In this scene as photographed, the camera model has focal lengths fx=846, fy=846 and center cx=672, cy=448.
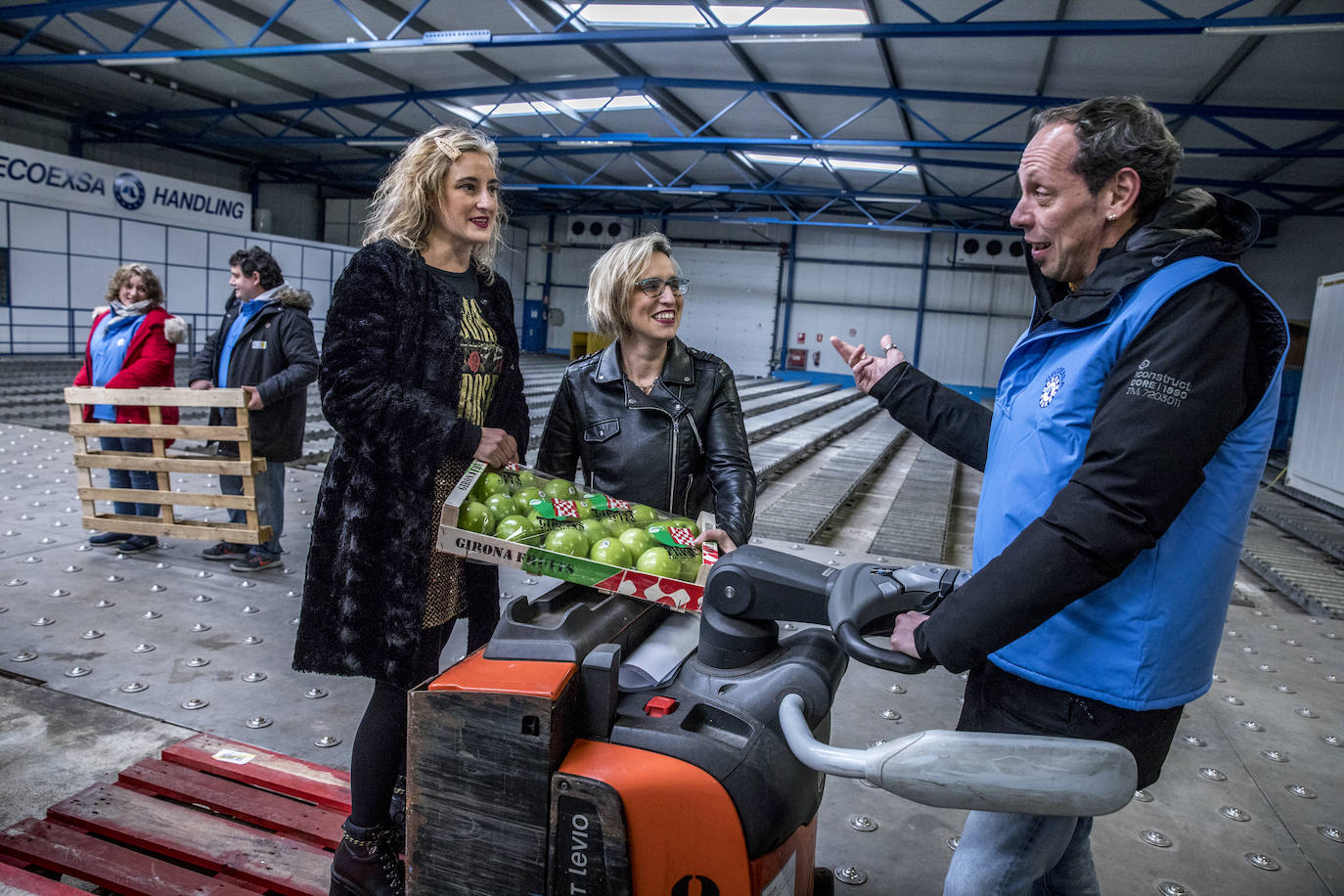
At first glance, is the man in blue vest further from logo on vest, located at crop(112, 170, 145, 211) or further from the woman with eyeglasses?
logo on vest, located at crop(112, 170, 145, 211)

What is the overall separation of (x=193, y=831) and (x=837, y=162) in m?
16.3

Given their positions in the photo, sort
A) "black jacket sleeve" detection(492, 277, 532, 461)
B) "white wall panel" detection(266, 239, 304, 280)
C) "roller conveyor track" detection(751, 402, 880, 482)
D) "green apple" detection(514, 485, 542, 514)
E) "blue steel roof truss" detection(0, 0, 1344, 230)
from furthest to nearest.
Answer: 1. "white wall panel" detection(266, 239, 304, 280)
2. "roller conveyor track" detection(751, 402, 880, 482)
3. "blue steel roof truss" detection(0, 0, 1344, 230)
4. "black jacket sleeve" detection(492, 277, 532, 461)
5. "green apple" detection(514, 485, 542, 514)

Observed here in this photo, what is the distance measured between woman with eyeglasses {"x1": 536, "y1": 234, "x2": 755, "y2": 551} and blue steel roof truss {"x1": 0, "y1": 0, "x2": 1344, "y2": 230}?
22.1 ft

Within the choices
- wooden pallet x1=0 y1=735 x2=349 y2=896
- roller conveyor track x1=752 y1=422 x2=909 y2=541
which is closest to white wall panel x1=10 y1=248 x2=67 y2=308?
roller conveyor track x1=752 y1=422 x2=909 y2=541

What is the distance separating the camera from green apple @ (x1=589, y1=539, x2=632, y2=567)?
72.9 inches

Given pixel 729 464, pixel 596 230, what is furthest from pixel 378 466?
pixel 596 230

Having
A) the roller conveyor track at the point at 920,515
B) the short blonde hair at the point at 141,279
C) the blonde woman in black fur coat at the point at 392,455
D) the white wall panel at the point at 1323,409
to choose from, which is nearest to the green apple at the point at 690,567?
the blonde woman in black fur coat at the point at 392,455

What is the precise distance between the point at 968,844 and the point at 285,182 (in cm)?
2545

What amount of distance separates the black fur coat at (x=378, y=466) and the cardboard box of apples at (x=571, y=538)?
0.09 metres

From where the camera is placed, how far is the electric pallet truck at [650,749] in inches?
46.9

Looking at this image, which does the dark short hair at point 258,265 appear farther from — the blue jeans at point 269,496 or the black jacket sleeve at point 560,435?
the black jacket sleeve at point 560,435

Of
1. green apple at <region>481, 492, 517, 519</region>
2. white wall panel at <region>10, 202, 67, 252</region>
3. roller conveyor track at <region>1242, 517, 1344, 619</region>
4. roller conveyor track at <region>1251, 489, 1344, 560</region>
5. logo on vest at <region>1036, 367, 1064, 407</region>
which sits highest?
white wall panel at <region>10, 202, 67, 252</region>

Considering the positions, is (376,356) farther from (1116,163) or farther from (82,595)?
(82,595)

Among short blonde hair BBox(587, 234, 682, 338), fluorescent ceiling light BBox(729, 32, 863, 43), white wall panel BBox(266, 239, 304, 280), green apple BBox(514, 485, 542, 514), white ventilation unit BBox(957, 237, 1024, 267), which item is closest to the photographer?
green apple BBox(514, 485, 542, 514)
